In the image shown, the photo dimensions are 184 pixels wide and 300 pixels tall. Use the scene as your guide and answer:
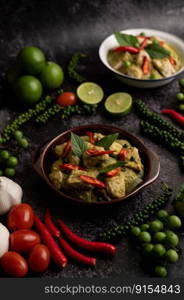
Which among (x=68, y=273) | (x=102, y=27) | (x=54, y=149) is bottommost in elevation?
(x=68, y=273)

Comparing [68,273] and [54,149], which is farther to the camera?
[54,149]

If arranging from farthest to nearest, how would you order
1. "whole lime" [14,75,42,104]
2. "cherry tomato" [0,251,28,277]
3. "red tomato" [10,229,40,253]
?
"whole lime" [14,75,42,104]
"red tomato" [10,229,40,253]
"cherry tomato" [0,251,28,277]

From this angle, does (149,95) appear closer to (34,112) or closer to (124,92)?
(124,92)

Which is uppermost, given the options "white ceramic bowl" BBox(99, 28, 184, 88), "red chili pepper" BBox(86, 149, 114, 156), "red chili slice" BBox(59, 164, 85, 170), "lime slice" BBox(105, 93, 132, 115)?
"white ceramic bowl" BBox(99, 28, 184, 88)

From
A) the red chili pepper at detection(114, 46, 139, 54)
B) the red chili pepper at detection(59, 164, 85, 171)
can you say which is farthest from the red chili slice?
the red chili pepper at detection(114, 46, 139, 54)

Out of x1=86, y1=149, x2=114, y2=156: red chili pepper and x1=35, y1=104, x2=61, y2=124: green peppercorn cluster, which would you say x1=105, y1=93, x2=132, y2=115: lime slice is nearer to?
x1=35, y1=104, x2=61, y2=124: green peppercorn cluster

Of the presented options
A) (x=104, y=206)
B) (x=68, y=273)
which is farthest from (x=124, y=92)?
(x=68, y=273)
